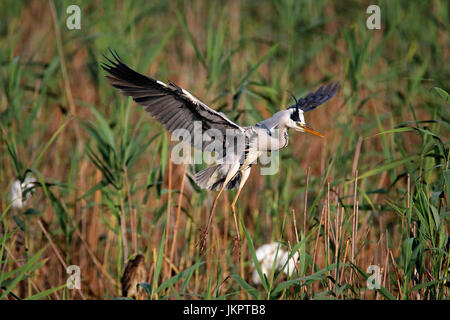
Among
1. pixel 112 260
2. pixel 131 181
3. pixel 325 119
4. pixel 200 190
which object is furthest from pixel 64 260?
pixel 325 119

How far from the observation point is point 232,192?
3928 millimetres

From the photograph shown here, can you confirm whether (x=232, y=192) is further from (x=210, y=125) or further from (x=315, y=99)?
(x=315, y=99)

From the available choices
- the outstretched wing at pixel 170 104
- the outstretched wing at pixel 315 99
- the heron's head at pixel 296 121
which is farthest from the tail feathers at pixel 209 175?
the outstretched wing at pixel 315 99

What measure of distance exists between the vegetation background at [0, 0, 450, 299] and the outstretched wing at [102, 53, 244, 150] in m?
0.32

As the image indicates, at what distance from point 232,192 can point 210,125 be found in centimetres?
61

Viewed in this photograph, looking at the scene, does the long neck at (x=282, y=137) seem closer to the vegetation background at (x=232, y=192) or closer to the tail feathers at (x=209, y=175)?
the vegetation background at (x=232, y=192)

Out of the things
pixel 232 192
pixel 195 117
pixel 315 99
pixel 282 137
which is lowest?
pixel 232 192

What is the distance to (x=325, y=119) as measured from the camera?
573cm

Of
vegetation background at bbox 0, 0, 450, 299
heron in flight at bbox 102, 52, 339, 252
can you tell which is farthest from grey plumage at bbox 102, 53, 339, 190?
vegetation background at bbox 0, 0, 450, 299

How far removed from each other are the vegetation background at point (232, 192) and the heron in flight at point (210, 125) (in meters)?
0.28

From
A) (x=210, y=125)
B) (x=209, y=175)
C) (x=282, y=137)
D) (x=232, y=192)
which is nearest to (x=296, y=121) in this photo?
(x=282, y=137)

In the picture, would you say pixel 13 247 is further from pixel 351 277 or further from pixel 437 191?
pixel 437 191

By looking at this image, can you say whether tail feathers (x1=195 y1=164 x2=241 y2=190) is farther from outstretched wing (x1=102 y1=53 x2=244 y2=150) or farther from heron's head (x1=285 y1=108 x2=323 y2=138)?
heron's head (x1=285 y1=108 x2=323 y2=138)

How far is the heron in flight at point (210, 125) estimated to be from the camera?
3.30m
